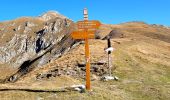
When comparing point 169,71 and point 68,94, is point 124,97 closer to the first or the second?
point 68,94

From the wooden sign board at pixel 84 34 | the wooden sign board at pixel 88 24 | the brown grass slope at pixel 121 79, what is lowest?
the brown grass slope at pixel 121 79

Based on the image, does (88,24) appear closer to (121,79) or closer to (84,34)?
(84,34)

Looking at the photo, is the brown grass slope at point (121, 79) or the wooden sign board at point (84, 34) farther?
the wooden sign board at point (84, 34)

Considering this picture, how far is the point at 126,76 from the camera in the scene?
148ft

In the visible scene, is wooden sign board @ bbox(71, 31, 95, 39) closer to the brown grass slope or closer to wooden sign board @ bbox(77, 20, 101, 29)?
wooden sign board @ bbox(77, 20, 101, 29)

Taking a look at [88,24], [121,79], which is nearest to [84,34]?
[88,24]

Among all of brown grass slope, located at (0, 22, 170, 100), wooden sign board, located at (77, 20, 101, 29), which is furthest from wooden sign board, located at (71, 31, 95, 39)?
brown grass slope, located at (0, 22, 170, 100)

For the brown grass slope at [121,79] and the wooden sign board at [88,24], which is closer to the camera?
the brown grass slope at [121,79]

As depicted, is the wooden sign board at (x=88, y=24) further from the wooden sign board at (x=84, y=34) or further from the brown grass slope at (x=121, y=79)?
the brown grass slope at (x=121, y=79)

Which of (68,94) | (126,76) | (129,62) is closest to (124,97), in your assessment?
(68,94)

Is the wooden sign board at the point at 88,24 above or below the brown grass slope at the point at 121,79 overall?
above

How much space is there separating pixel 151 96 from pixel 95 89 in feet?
15.9

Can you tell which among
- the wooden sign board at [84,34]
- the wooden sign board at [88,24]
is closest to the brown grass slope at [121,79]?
the wooden sign board at [84,34]

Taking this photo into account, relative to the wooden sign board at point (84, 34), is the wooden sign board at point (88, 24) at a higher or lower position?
higher
